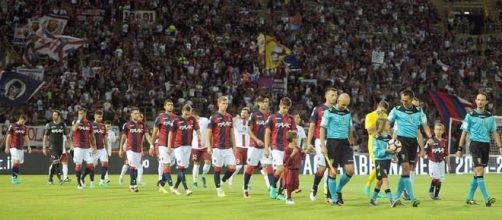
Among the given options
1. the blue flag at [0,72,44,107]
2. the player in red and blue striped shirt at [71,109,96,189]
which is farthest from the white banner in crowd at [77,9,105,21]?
the player in red and blue striped shirt at [71,109,96,189]

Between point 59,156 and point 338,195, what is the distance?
11.9 m

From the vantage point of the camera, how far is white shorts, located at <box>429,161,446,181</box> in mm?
23734

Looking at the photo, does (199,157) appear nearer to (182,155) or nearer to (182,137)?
(182,137)

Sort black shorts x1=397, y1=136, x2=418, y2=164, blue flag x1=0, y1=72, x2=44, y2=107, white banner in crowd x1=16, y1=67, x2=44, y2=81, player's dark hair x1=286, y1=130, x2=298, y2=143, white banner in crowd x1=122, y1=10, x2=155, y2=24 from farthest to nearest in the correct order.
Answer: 1. white banner in crowd x1=122, y1=10, x2=155, y2=24
2. white banner in crowd x1=16, y1=67, x2=44, y2=81
3. blue flag x1=0, y1=72, x2=44, y2=107
4. player's dark hair x1=286, y1=130, x2=298, y2=143
5. black shorts x1=397, y1=136, x2=418, y2=164

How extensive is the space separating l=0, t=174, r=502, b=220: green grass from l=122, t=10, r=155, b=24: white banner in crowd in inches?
935

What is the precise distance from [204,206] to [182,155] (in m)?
4.26

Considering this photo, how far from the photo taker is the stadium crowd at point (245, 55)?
4469 cm

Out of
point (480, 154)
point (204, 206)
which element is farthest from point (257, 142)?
point (480, 154)

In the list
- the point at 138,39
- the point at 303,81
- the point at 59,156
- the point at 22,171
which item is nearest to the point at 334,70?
the point at 303,81

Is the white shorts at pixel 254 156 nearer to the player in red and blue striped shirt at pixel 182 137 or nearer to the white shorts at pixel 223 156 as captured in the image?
the white shorts at pixel 223 156

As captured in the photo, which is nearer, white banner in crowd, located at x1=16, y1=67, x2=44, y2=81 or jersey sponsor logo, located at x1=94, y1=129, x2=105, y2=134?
jersey sponsor logo, located at x1=94, y1=129, x2=105, y2=134

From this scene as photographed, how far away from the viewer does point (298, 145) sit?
943 inches

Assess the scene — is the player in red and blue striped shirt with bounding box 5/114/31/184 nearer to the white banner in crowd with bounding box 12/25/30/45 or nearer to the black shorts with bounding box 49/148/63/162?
the black shorts with bounding box 49/148/63/162

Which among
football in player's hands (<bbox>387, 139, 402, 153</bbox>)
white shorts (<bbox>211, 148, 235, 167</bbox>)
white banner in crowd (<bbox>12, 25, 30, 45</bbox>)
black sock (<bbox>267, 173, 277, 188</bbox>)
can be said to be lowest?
black sock (<bbox>267, 173, 277, 188</bbox>)
